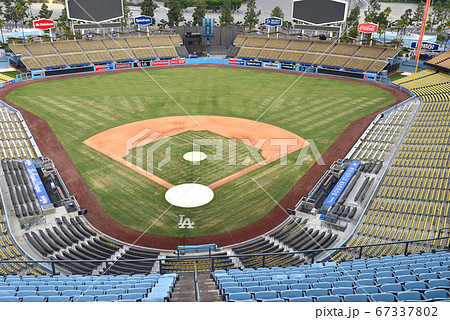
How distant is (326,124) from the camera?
50562 mm

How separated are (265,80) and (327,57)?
714 inches

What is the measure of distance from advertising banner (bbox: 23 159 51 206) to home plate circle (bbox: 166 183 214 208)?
10.4 meters

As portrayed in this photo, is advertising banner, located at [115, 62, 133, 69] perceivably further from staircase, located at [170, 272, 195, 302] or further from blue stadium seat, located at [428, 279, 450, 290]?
blue stadium seat, located at [428, 279, 450, 290]

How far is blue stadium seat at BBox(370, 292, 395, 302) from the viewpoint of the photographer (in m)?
11.9

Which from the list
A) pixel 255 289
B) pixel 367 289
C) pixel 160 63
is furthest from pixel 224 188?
pixel 160 63

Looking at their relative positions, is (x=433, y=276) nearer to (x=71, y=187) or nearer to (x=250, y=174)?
(x=250, y=174)

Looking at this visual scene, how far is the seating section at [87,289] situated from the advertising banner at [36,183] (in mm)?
13821

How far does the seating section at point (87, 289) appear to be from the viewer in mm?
13320

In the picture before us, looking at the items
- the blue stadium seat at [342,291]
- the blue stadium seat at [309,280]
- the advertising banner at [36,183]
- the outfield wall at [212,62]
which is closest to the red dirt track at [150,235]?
the advertising banner at [36,183]

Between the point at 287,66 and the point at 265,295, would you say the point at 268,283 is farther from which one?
the point at 287,66

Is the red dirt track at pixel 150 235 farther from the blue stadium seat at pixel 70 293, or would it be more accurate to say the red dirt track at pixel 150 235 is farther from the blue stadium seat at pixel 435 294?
the blue stadium seat at pixel 435 294

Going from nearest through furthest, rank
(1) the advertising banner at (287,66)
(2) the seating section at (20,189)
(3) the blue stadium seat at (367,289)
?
(3) the blue stadium seat at (367,289) → (2) the seating section at (20,189) → (1) the advertising banner at (287,66)

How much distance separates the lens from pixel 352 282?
14414 mm

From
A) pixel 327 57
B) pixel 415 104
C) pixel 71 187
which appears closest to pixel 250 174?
pixel 71 187
